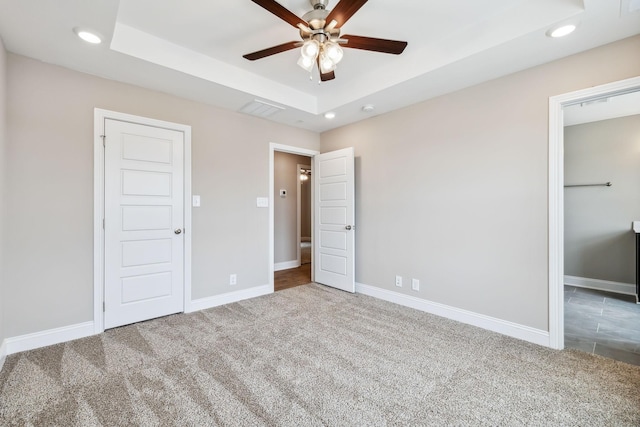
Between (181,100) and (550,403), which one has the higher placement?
(181,100)

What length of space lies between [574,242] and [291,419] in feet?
16.7

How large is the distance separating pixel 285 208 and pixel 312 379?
4138 millimetres

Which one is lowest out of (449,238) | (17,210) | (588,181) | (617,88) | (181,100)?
(449,238)

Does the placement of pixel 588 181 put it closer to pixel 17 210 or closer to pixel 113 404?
pixel 113 404

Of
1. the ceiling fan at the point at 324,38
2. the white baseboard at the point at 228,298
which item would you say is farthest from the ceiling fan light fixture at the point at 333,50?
the white baseboard at the point at 228,298

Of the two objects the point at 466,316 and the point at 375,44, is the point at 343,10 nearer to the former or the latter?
the point at 375,44

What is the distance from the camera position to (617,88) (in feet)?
6.97

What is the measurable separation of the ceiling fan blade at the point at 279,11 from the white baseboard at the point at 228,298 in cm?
301

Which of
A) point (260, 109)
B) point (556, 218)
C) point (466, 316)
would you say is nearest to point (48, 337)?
point (260, 109)

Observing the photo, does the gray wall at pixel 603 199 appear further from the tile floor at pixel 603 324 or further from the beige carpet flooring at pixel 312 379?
the beige carpet flooring at pixel 312 379

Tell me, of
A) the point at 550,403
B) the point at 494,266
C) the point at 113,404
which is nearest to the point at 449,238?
the point at 494,266

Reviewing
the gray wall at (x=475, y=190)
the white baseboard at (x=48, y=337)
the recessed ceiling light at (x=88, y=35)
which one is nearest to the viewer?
the recessed ceiling light at (x=88, y=35)

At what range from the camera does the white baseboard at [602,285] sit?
3895 mm

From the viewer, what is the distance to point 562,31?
201 cm
